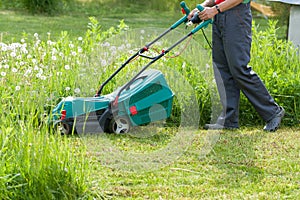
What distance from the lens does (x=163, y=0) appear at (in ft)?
42.8

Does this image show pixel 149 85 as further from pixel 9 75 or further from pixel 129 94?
pixel 9 75

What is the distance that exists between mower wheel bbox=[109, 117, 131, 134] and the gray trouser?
2.56ft

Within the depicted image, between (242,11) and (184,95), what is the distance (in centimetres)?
78

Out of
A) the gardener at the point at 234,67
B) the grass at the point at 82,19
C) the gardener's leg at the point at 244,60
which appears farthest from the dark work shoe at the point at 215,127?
the grass at the point at 82,19

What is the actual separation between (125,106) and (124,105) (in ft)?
0.03

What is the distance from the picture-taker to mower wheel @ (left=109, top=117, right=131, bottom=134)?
539cm

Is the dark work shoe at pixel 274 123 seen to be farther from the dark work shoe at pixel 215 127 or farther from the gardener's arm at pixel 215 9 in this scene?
the gardener's arm at pixel 215 9

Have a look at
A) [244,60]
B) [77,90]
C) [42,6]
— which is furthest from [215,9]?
[42,6]

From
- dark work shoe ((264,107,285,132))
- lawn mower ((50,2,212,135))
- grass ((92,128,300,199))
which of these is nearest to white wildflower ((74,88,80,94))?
lawn mower ((50,2,212,135))

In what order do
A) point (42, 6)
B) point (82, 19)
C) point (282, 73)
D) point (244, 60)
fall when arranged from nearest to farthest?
point (244, 60), point (282, 73), point (82, 19), point (42, 6)

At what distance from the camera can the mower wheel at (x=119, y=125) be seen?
5.39 metres

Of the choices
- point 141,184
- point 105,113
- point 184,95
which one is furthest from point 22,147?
point 184,95

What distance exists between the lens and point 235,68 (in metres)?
5.57

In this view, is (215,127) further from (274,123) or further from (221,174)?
(221,174)
